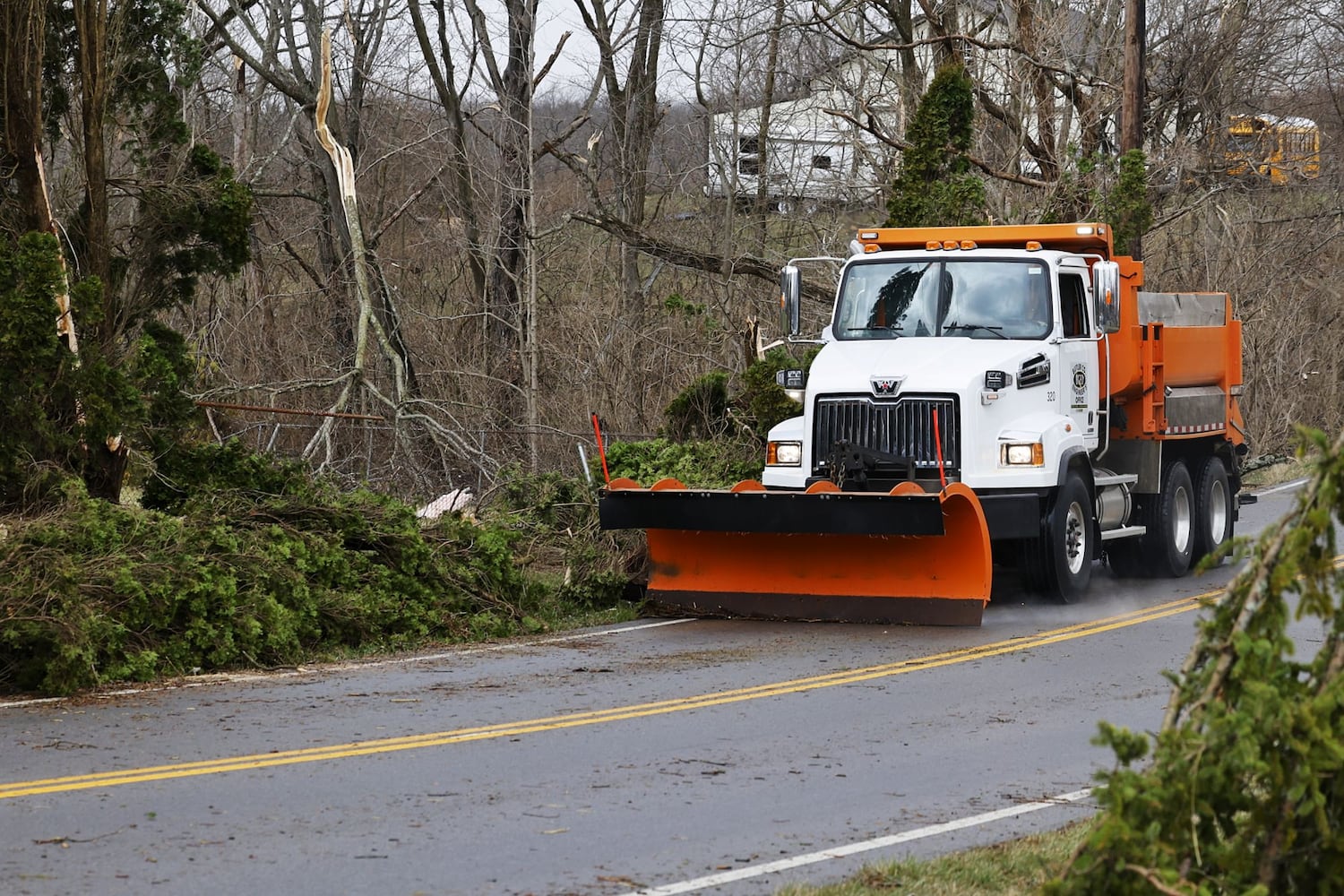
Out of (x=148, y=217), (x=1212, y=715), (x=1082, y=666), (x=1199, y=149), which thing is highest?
(x=1199, y=149)

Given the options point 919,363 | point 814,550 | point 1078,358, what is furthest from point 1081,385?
point 814,550

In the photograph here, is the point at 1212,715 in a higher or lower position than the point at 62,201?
lower

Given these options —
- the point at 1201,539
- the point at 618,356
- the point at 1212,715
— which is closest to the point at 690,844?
the point at 1212,715

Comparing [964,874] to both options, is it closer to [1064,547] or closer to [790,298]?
[1064,547]

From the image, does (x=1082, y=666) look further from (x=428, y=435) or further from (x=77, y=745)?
(x=428, y=435)

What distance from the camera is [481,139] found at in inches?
1291

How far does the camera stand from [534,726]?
9266 millimetres

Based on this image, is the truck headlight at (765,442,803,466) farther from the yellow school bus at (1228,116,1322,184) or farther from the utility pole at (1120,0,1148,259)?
the yellow school bus at (1228,116,1322,184)

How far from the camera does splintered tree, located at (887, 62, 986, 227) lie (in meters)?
21.1

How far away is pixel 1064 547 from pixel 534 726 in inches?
245

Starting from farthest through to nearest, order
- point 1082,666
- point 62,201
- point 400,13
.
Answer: point 400,13 < point 62,201 < point 1082,666

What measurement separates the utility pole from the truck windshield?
30.6 feet

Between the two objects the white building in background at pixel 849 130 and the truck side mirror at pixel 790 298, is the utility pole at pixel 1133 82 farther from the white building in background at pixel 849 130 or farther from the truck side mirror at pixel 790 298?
the truck side mirror at pixel 790 298

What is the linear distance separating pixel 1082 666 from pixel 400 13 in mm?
21659
